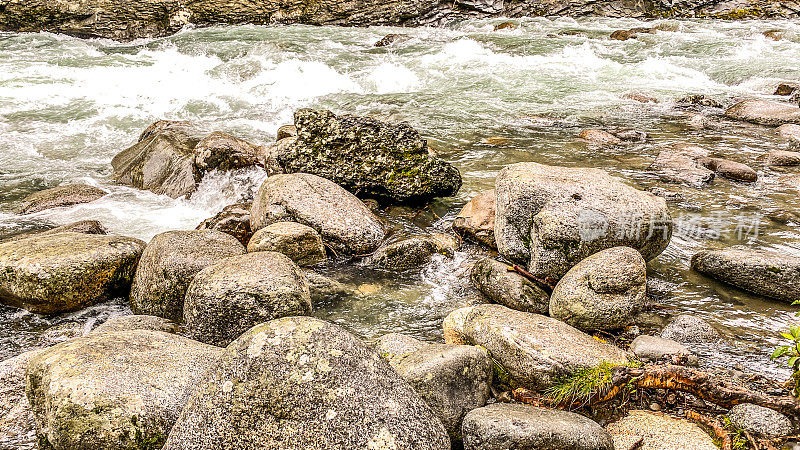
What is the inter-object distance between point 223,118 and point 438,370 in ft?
27.6

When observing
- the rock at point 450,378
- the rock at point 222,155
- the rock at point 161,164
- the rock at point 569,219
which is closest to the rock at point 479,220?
the rock at point 569,219

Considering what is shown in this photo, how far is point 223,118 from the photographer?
1013cm

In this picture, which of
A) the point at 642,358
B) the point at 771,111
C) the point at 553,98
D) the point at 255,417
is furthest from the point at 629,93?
the point at 255,417

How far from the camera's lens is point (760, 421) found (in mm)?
2863

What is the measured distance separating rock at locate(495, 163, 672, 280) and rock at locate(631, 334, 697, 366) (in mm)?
944

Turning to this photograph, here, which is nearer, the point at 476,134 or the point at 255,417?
the point at 255,417

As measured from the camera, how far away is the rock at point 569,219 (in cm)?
436

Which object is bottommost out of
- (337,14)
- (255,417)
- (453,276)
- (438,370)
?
(453,276)

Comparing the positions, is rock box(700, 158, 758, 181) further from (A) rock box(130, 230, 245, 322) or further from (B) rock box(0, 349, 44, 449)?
(B) rock box(0, 349, 44, 449)

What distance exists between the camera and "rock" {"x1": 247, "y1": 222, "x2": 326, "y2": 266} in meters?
5.06

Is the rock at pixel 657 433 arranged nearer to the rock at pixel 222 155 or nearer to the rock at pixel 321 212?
the rock at pixel 321 212

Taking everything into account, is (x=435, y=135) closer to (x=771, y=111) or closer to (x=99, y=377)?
(x=771, y=111)

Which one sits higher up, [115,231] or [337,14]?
[337,14]

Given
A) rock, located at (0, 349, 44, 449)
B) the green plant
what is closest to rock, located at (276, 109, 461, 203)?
rock, located at (0, 349, 44, 449)
